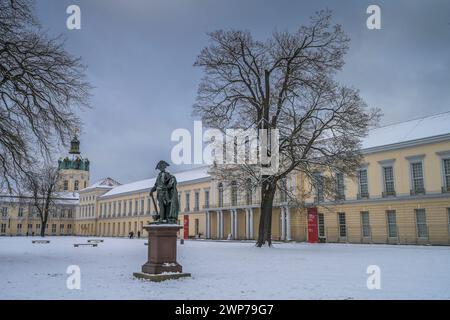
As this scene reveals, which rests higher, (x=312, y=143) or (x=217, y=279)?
(x=312, y=143)

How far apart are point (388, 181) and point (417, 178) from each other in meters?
2.90

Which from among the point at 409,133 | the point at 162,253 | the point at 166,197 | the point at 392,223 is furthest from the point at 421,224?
the point at 162,253

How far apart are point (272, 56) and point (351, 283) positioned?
20010 millimetres

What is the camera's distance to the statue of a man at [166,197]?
520 inches

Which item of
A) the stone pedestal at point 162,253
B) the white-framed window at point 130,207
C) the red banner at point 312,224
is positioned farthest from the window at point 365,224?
the white-framed window at point 130,207

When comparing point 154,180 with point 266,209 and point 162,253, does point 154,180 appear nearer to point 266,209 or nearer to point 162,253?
point 266,209

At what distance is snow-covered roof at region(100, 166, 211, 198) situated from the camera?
229 feet

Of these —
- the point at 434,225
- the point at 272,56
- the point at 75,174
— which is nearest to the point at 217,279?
the point at 272,56

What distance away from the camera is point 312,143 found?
2747 centimetres

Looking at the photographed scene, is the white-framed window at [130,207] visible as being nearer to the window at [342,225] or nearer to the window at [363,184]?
the window at [342,225]

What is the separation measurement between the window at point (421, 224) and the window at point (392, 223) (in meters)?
2.11

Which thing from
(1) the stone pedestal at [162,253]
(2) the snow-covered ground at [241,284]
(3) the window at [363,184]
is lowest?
(2) the snow-covered ground at [241,284]

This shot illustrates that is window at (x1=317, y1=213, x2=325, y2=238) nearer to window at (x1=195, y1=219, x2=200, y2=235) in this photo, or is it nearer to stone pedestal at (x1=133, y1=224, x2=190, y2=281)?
window at (x1=195, y1=219, x2=200, y2=235)
